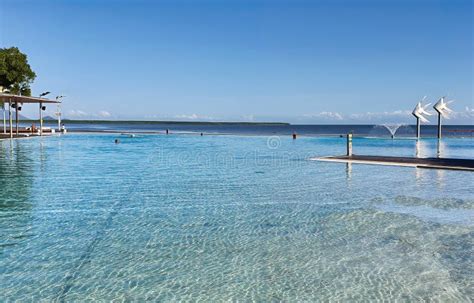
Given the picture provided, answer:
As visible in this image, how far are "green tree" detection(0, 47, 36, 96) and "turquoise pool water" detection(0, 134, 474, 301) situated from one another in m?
39.8

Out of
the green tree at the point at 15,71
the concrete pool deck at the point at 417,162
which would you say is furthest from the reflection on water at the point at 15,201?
the green tree at the point at 15,71

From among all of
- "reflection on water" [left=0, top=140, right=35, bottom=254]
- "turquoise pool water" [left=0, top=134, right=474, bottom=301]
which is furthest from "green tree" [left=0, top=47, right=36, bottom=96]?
"turquoise pool water" [left=0, top=134, right=474, bottom=301]

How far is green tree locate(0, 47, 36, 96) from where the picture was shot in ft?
158

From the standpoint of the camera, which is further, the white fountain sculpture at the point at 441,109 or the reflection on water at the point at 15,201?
the white fountain sculpture at the point at 441,109

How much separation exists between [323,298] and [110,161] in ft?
57.9

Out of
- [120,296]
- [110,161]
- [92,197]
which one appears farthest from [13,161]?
[120,296]

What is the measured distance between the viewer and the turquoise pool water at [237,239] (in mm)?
5473

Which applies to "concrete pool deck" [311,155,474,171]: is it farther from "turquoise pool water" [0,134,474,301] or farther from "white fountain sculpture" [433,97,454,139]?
"white fountain sculpture" [433,97,454,139]

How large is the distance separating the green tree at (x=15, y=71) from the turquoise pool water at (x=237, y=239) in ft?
131

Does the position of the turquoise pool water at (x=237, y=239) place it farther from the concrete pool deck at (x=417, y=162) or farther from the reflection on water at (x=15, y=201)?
the concrete pool deck at (x=417, y=162)

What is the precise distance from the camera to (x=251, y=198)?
11.5m

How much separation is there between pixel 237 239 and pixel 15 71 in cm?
4969

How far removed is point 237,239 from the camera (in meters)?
7.66

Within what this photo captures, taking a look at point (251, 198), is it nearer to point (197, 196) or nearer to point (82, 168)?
point (197, 196)
